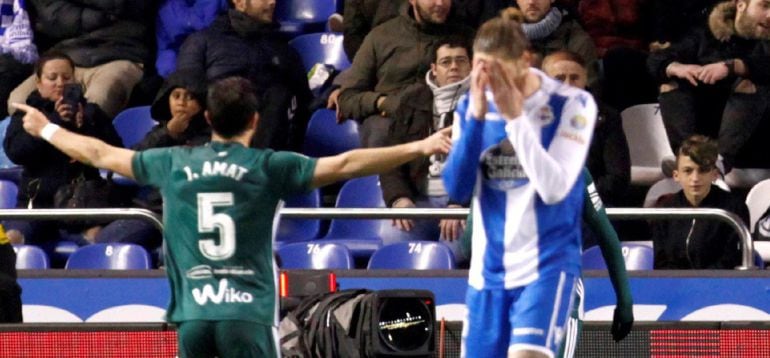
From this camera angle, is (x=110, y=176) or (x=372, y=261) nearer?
(x=372, y=261)

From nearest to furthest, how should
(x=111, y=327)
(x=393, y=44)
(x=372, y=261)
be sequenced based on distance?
(x=111, y=327), (x=372, y=261), (x=393, y=44)

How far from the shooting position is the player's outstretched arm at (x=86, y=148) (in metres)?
7.22

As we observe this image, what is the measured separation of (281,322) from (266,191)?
963 mm

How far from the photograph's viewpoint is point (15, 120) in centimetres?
1173

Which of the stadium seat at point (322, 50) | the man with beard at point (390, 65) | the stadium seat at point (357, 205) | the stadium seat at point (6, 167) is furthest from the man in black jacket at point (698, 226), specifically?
the stadium seat at point (6, 167)

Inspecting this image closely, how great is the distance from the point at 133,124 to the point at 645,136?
Answer: 3.36 m

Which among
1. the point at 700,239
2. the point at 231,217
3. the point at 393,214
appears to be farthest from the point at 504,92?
the point at 700,239

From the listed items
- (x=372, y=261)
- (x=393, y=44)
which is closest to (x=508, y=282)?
(x=372, y=261)

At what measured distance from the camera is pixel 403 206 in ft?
34.1

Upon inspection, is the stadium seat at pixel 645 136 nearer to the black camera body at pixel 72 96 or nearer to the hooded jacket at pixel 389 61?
the hooded jacket at pixel 389 61

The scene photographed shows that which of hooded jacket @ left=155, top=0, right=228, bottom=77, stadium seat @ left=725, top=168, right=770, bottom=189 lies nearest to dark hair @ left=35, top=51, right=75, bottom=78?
hooded jacket @ left=155, top=0, right=228, bottom=77

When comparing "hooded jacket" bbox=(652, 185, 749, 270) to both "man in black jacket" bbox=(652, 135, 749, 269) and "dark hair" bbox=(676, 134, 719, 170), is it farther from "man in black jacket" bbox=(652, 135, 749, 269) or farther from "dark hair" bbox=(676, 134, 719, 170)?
"dark hair" bbox=(676, 134, 719, 170)

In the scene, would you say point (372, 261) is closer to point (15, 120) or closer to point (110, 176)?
point (110, 176)

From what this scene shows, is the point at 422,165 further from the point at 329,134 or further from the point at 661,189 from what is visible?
the point at 661,189
